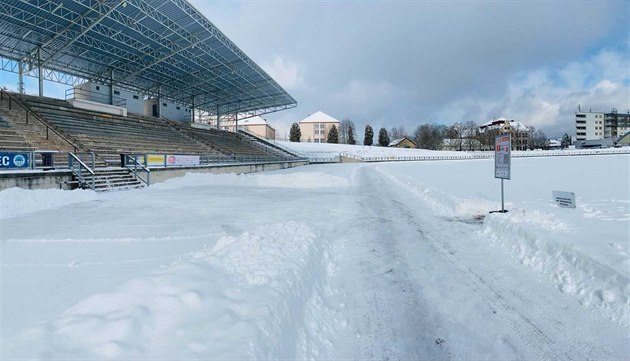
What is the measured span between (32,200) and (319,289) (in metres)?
11.0

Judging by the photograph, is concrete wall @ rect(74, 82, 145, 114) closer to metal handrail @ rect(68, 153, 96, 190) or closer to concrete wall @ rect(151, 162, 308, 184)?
concrete wall @ rect(151, 162, 308, 184)

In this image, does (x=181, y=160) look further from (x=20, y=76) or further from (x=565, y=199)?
(x=565, y=199)

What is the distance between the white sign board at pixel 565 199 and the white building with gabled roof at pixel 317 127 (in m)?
130

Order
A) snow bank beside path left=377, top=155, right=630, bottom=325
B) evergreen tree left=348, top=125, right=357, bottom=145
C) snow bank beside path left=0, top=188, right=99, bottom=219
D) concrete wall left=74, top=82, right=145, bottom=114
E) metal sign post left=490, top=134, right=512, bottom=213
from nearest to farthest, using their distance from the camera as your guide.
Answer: snow bank beside path left=377, top=155, right=630, bottom=325, metal sign post left=490, top=134, right=512, bottom=213, snow bank beside path left=0, top=188, right=99, bottom=219, concrete wall left=74, top=82, right=145, bottom=114, evergreen tree left=348, top=125, right=357, bottom=145

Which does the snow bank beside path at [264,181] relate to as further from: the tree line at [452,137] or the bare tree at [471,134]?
the bare tree at [471,134]

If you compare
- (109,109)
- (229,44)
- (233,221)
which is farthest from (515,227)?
(109,109)

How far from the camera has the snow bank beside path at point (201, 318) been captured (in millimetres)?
2842

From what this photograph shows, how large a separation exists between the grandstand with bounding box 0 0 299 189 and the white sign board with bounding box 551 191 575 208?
1765cm

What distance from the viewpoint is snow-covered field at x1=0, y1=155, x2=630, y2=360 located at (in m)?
3.17

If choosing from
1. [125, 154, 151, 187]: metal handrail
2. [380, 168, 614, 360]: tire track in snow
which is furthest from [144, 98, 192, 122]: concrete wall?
[380, 168, 614, 360]: tire track in snow

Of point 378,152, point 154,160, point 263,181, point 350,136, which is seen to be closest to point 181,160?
point 154,160

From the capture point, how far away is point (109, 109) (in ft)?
99.8

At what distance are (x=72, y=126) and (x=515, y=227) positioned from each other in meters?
26.5

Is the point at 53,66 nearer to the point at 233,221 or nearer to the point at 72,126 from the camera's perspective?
the point at 72,126
